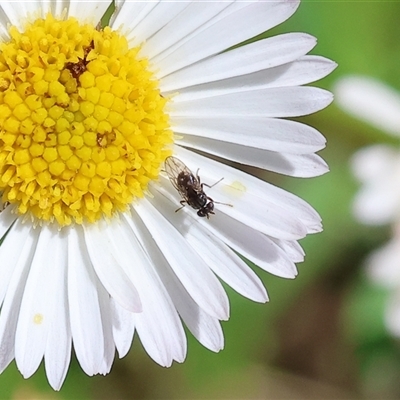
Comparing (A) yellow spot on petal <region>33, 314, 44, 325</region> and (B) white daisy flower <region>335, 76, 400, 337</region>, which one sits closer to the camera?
(A) yellow spot on petal <region>33, 314, 44, 325</region>

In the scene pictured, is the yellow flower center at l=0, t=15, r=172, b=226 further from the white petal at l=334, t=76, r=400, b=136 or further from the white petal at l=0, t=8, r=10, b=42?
the white petal at l=334, t=76, r=400, b=136

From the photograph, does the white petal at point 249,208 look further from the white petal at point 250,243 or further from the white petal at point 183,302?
the white petal at point 183,302

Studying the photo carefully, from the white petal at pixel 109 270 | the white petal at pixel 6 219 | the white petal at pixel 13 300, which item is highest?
the white petal at pixel 109 270

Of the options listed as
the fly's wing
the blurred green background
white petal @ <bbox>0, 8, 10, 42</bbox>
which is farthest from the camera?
the blurred green background

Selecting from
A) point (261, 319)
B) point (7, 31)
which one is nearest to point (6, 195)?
point (7, 31)

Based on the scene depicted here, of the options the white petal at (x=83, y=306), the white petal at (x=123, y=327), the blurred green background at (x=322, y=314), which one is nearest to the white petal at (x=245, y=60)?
the white petal at (x=83, y=306)

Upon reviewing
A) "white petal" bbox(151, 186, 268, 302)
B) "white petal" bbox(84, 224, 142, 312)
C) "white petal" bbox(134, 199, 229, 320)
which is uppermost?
"white petal" bbox(151, 186, 268, 302)

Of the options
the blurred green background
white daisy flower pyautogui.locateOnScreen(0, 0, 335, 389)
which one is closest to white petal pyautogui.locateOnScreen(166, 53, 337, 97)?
white daisy flower pyautogui.locateOnScreen(0, 0, 335, 389)
